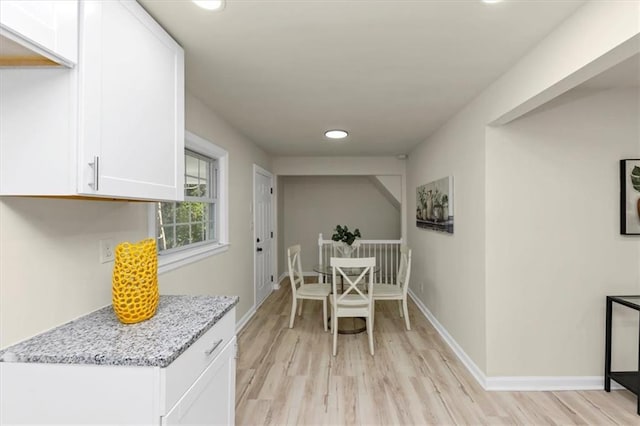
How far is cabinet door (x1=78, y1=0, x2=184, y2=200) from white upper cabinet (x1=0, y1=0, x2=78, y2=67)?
0.15ft

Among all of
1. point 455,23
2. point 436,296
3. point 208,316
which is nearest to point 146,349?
point 208,316

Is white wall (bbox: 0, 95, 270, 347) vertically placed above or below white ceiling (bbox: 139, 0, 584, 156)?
below

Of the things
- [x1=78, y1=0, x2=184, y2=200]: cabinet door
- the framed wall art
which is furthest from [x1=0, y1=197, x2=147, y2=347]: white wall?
the framed wall art

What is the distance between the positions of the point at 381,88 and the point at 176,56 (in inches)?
56.5

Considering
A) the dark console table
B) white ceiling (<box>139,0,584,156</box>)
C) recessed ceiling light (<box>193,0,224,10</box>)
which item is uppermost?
white ceiling (<box>139,0,584,156</box>)

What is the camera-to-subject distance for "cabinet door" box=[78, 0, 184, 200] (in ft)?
3.76

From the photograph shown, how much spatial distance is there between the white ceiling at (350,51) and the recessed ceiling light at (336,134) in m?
0.56

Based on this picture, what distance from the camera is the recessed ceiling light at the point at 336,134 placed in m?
3.90

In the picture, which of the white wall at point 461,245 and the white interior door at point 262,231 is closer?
the white wall at point 461,245

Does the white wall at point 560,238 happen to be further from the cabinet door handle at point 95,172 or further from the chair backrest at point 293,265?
the cabinet door handle at point 95,172

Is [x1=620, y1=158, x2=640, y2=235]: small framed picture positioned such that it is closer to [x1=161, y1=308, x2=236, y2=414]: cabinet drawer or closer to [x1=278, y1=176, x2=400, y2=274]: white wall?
[x1=161, y1=308, x2=236, y2=414]: cabinet drawer

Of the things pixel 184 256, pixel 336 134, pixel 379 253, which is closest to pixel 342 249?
pixel 336 134

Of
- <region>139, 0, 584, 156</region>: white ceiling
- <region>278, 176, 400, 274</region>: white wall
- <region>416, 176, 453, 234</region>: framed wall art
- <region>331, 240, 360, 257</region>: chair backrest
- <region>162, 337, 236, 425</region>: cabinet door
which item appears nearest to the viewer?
<region>162, 337, 236, 425</region>: cabinet door

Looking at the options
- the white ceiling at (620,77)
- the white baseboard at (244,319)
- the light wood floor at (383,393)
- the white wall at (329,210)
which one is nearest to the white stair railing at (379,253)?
the white wall at (329,210)
